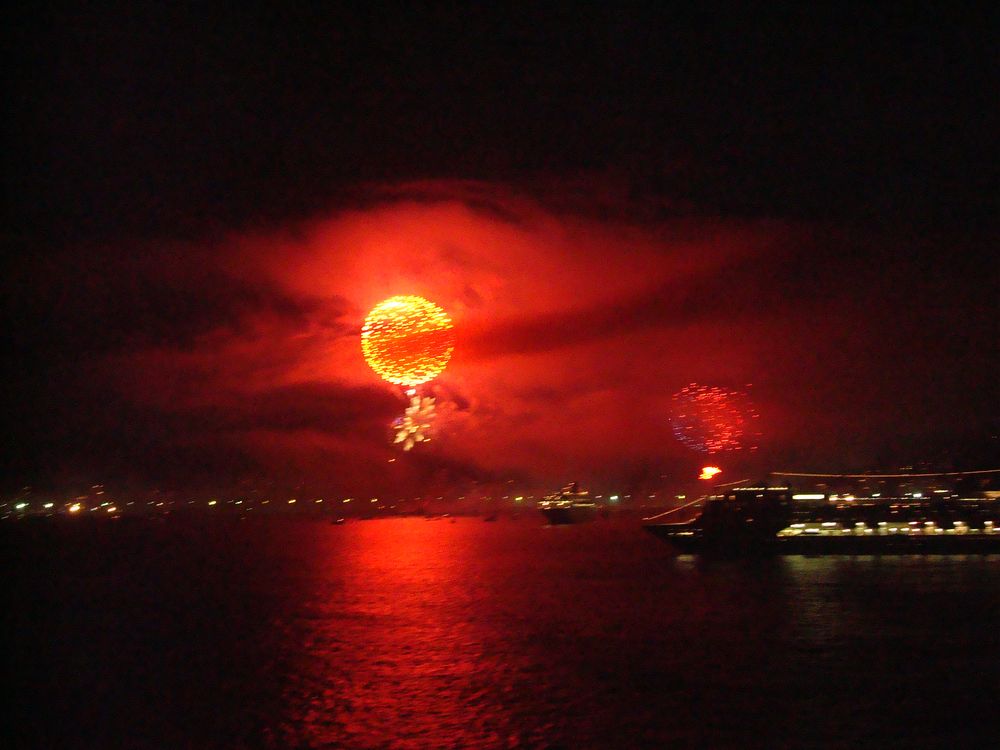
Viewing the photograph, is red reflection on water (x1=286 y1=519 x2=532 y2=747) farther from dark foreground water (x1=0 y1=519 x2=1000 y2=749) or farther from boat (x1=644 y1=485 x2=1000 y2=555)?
boat (x1=644 y1=485 x2=1000 y2=555)

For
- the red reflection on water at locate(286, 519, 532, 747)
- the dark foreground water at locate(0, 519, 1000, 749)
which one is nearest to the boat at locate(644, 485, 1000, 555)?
the dark foreground water at locate(0, 519, 1000, 749)

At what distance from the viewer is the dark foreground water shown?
14859 mm

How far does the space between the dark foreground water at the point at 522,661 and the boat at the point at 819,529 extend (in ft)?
20.3

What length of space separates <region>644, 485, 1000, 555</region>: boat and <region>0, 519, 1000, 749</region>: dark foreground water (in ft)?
20.3

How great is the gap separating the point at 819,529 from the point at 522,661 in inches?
1441

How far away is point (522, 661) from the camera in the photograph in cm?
2061

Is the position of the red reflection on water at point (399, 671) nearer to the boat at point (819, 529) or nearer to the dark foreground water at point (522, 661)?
the dark foreground water at point (522, 661)

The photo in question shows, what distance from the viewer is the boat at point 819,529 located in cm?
4891

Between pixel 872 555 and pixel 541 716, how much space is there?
39995 mm

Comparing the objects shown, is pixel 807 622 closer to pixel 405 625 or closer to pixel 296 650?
pixel 405 625

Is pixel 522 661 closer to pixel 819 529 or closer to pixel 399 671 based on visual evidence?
pixel 399 671

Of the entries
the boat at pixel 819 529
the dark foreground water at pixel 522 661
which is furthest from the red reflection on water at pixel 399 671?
the boat at pixel 819 529

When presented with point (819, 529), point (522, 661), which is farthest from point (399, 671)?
point (819, 529)

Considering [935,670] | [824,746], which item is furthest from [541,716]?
[935,670]
